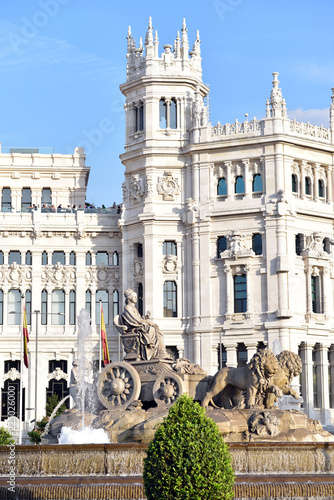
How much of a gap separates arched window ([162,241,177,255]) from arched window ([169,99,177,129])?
8722mm

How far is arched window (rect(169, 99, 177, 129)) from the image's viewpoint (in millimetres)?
77438

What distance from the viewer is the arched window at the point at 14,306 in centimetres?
7869

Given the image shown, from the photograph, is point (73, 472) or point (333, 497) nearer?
point (333, 497)

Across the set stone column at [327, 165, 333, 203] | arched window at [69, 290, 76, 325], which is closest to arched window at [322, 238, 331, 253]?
stone column at [327, 165, 333, 203]

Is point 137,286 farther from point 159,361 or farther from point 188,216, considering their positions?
point 159,361

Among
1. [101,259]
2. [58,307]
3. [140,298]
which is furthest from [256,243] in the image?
[58,307]

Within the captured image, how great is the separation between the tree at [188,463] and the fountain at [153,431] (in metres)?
3.68

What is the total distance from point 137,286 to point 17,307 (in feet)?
31.8

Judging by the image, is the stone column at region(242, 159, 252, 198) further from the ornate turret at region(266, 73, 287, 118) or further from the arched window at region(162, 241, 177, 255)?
the arched window at region(162, 241, 177, 255)

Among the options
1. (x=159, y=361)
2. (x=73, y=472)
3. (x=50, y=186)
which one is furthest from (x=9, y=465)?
(x=50, y=186)

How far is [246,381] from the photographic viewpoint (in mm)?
33719

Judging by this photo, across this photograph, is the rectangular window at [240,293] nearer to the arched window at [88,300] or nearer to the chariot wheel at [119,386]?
the arched window at [88,300]

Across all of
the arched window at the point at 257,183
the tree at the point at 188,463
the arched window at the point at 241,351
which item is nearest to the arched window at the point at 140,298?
the arched window at the point at 241,351

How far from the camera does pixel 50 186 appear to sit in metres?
87.5
